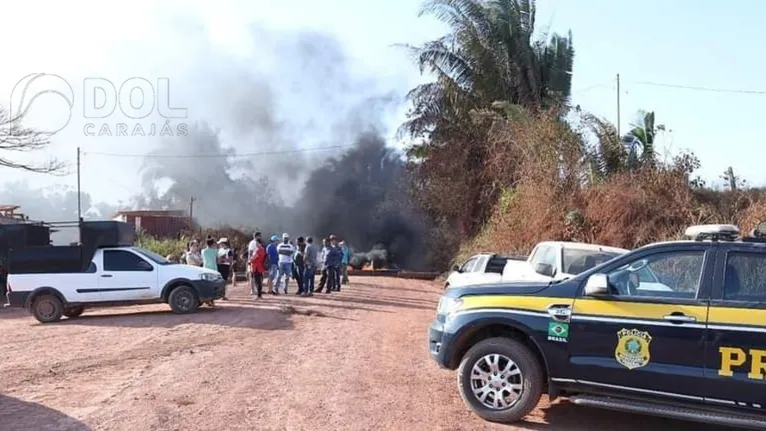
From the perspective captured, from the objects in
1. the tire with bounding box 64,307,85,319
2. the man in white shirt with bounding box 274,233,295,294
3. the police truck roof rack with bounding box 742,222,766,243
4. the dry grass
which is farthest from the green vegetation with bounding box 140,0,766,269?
the tire with bounding box 64,307,85,319

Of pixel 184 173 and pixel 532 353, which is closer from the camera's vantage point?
pixel 532 353

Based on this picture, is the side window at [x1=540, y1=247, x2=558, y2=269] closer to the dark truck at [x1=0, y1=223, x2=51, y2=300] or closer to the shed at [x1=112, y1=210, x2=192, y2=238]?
the dark truck at [x1=0, y1=223, x2=51, y2=300]

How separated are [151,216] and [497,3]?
24.2 metres

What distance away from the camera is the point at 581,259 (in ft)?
37.5

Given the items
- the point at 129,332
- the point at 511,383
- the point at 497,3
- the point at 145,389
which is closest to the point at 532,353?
the point at 511,383

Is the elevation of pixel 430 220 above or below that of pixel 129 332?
above

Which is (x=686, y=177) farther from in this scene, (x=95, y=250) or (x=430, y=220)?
(x=430, y=220)

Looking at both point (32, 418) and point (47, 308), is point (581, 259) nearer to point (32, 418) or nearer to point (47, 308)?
point (32, 418)

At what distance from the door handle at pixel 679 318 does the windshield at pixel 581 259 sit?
5.04 metres

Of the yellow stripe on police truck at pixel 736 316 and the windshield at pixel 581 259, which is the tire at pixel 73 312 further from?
the yellow stripe on police truck at pixel 736 316

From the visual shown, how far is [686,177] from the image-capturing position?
19016 millimetres

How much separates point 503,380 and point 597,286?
1.19m

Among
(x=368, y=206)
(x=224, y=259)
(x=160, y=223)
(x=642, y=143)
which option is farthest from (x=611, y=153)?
(x=160, y=223)

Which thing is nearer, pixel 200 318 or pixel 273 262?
pixel 200 318
